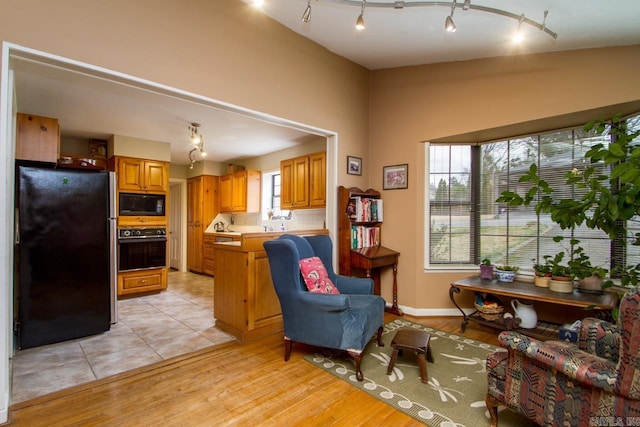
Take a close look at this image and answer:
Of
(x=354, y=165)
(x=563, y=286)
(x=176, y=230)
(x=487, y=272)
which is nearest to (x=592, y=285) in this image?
(x=563, y=286)

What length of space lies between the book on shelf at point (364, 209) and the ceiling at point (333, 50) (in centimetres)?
114

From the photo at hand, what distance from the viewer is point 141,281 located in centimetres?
475

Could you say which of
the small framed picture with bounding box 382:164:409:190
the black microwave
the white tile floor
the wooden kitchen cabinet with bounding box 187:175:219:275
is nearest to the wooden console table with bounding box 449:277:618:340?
the small framed picture with bounding box 382:164:409:190

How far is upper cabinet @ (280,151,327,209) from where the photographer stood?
4.25 metres

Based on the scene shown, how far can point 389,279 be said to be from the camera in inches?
159

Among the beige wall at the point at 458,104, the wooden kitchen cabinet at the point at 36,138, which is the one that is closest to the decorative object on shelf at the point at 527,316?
the beige wall at the point at 458,104

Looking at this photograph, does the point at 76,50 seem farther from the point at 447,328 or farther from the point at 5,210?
the point at 447,328

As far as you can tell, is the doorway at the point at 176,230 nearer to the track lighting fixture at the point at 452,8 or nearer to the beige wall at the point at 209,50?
the beige wall at the point at 209,50

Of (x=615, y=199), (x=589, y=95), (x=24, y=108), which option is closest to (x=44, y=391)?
(x=24, y=108)

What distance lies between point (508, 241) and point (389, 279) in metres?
1.50

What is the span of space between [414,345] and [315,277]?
979 mm

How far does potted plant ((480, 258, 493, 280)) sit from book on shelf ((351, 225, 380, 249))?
1.28m

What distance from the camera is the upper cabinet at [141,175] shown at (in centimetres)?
465

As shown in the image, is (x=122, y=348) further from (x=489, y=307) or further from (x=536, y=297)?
(x=536, y=297)
